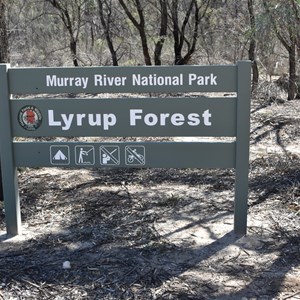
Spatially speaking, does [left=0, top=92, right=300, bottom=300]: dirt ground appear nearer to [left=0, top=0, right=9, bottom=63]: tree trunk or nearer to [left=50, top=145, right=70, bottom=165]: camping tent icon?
[left=50, top=145, right=70, bottom=165]: camping tent icon

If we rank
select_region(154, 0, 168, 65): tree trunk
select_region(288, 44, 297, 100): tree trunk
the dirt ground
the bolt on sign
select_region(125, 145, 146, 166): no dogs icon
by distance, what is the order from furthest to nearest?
1. select_region(154, 0, 168, 65): tree trunk
2. select_region(288, 44, 297, 100): tree trunk
3. select_region(125, 145, 146, 166): no dogs icon
4. the bolt on sign
5. the dirt ground

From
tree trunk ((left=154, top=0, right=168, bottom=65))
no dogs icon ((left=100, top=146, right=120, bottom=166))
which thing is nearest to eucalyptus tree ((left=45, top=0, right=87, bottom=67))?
tree trunk ((left=154, top=0, right=168, bottom=65))

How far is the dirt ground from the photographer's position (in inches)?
127

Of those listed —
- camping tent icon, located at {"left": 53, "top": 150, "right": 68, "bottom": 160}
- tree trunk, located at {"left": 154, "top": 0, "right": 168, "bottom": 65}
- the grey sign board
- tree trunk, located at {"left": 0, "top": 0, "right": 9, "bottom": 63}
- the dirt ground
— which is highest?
tree trunk, located at {"left": 154, "top": 0, "right": 168, "bottom": 65}

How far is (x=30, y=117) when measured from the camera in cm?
395

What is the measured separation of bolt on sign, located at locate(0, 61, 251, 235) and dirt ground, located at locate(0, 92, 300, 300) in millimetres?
416

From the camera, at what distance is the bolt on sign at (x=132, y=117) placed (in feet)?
12.5

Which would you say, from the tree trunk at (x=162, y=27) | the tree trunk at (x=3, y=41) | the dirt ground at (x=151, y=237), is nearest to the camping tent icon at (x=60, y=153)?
the dirt ground at (x=151, y=237)

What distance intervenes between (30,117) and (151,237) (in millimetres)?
1353

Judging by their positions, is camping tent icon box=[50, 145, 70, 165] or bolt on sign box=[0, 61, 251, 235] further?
camping tent icon box=[50, 145, 70, 165]

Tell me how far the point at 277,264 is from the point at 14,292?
1.79 m

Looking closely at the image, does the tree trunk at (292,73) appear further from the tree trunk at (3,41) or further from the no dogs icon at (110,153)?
the no dogs icon at (110,153)

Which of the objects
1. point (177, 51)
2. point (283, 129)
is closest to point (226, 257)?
point (283, 129)

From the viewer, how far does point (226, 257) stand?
3604 mm
